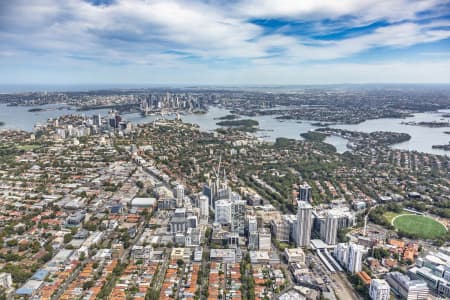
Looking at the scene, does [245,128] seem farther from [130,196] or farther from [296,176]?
[130,196]

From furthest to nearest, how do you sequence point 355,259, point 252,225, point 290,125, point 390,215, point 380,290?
point 290,125 → point 390,215 → point 252,225 → point 355,259 → point 380,290

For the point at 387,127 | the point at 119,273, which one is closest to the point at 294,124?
the point at 387,127

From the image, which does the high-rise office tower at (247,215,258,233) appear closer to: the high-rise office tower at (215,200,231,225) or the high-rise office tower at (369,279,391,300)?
the high-rise office tower at (215,200,231,225)

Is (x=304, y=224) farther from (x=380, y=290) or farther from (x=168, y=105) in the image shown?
Result: (x=168, y=105)

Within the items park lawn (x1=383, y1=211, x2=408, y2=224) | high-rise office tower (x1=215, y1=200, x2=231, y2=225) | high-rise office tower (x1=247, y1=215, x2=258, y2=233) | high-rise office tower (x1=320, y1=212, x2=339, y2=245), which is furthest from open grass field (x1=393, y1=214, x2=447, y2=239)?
high-rise office tower (x1=215, y1=200, x2=231, y2=225)

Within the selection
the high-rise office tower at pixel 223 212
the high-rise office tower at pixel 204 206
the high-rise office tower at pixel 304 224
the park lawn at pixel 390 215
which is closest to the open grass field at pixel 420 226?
the park lawn at pixel 390 215

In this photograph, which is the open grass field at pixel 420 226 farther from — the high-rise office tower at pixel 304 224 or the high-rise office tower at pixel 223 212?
the high-rise office tower at pixel 223 212

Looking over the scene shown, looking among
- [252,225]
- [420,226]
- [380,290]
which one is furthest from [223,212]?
[420,226]

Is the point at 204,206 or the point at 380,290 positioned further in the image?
the point at 204,206
